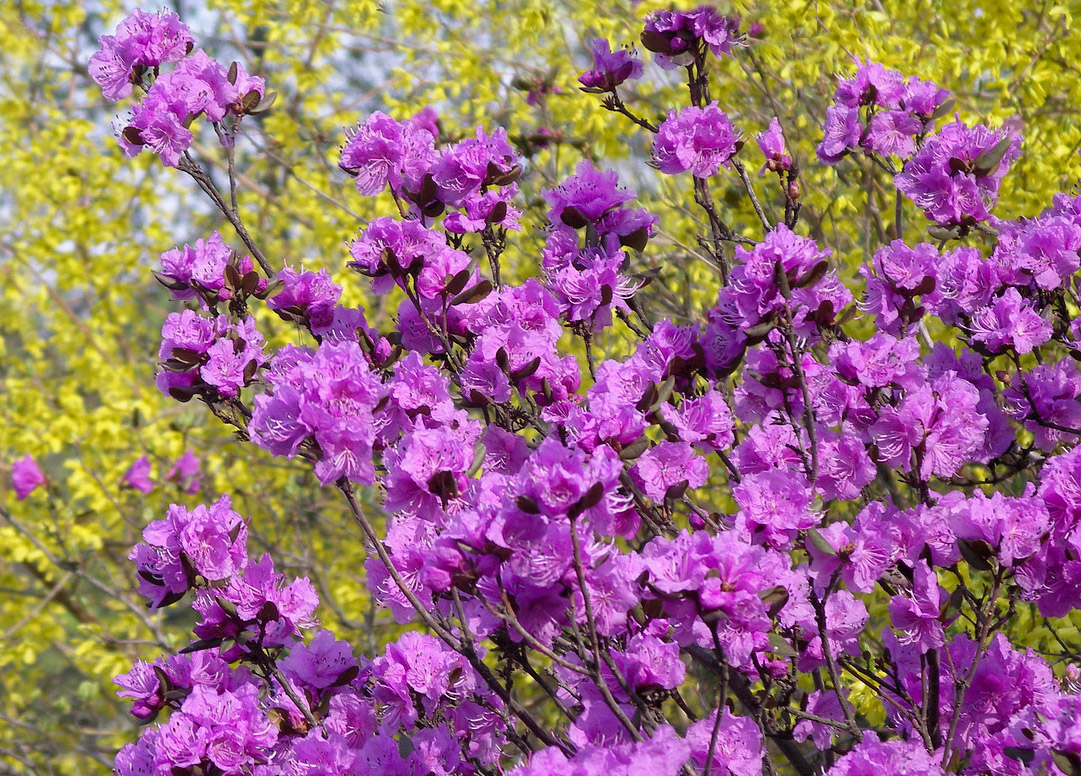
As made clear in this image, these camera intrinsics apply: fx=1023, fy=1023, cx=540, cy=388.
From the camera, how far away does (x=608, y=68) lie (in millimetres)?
2461

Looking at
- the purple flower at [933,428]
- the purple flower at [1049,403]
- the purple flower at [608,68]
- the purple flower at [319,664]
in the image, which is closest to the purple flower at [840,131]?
the purple flower at [608,68]

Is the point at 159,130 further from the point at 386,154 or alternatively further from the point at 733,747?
the point at 733,747

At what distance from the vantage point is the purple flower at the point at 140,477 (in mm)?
4859

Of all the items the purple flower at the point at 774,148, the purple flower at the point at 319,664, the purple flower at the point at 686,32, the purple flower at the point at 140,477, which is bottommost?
the purple flower at the point at 140,477

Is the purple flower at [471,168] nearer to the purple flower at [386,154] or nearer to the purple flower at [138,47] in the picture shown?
the purple flower at [386,154]

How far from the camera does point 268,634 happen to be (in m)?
1.89

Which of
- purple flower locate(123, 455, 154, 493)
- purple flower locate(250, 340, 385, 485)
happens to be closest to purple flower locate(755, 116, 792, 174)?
purple flower locate(250, 340, 385, 485)

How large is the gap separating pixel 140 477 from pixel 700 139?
363 cm

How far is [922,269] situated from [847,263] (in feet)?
4.84

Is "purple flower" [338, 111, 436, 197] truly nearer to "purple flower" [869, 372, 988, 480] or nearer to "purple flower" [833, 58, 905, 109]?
"purple flower" [833, 58, 905, 109]

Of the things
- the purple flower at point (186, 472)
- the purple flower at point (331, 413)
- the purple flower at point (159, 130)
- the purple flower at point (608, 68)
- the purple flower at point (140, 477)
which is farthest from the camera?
the purple flower at point (140, 477)

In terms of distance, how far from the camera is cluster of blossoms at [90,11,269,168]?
2.28m

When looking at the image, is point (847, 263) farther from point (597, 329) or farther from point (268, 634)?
point (268, 634)

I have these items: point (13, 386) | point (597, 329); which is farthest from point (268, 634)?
point (13, 386)
